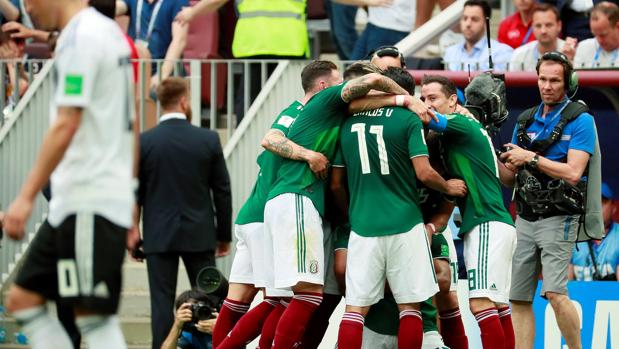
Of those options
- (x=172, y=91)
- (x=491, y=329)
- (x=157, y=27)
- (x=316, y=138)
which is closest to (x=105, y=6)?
(x=172, y=91)

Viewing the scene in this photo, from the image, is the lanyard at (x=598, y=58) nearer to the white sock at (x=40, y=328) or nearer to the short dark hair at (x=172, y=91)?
the short dark hair at (x=172, y=91)

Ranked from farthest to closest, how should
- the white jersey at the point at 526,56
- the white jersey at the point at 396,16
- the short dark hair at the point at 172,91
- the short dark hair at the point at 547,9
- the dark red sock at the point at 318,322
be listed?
the white jersey at the point at 396,16, the short dark hair at the point at 547,9, the white jersey at the point at 526,56, the short dark hair at the point at 172,91, the dark red sock at the point at 318,322

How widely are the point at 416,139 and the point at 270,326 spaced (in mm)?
1784

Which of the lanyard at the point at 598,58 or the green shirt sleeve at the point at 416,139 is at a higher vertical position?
the lanyard at the point at 598,58

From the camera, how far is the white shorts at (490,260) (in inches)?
366

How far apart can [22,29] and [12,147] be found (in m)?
1.77

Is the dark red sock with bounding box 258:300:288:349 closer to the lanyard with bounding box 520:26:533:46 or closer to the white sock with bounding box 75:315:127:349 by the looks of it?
the white sock with bounding box 75:315:127:349

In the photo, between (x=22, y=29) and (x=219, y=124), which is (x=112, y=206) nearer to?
(x=219, y=124)

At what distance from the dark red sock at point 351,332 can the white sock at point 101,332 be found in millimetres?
2626

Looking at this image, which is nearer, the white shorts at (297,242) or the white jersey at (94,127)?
the white jersey at (94,127)

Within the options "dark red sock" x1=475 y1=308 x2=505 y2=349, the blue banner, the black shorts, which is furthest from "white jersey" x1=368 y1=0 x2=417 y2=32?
the black shorts

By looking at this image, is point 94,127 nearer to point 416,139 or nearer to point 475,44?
point 416,139

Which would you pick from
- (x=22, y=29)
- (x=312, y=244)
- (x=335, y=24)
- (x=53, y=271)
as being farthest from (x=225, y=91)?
(x=53, y=271)

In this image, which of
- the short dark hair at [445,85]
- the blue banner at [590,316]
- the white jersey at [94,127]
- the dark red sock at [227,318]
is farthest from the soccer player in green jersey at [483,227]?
the white jersey at [94,127]
